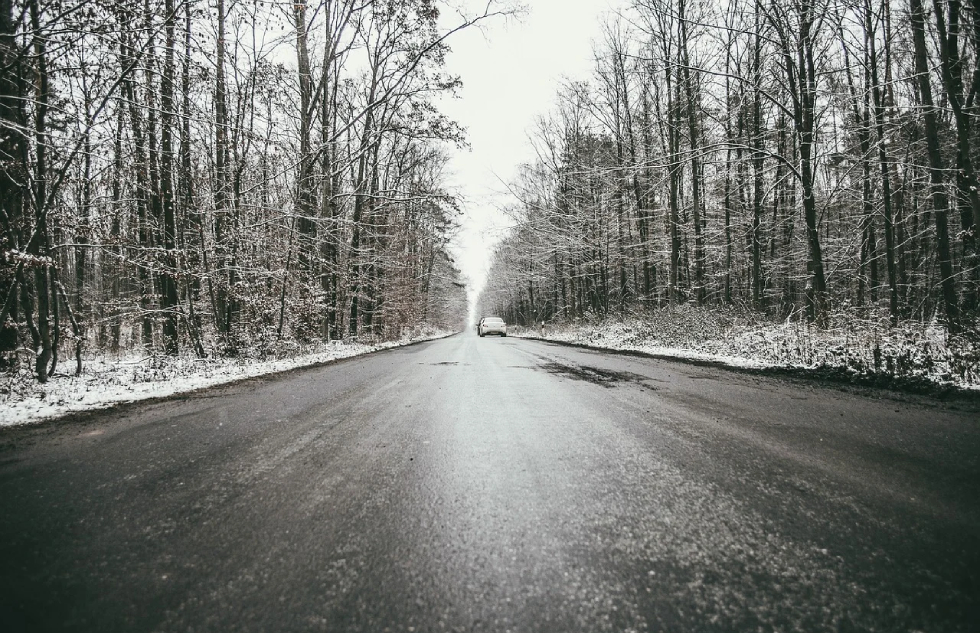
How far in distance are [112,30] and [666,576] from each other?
7.59 meters

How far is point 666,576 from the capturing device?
128cm

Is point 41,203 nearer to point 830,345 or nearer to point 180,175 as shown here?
point 180,175

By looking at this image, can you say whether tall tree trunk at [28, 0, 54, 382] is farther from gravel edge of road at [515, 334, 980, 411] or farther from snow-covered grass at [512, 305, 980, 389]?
snow-covered grass at [512, 305, 980, 389]

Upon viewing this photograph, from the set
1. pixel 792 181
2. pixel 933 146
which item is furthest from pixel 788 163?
pixel 792 181

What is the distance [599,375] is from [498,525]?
487cm

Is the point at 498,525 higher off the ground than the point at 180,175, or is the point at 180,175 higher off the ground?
the point at 180,175

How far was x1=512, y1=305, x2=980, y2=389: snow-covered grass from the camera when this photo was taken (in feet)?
16.3

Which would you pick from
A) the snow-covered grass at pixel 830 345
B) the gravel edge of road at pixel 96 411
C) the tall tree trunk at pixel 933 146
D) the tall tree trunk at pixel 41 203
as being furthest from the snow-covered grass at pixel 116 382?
the tall tree trunk at pixel 933 146

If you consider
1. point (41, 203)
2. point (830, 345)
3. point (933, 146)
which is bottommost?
point (830, 345)

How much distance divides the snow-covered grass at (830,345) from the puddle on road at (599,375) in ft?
7.83

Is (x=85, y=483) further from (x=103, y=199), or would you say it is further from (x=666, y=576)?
(x=103, y=199)

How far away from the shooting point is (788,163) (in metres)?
9.70

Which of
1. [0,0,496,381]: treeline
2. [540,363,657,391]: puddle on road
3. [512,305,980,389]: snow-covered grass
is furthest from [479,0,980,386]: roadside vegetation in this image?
[0,0,496,381]: treeline

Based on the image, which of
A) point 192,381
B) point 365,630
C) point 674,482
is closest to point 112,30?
point 192,381
